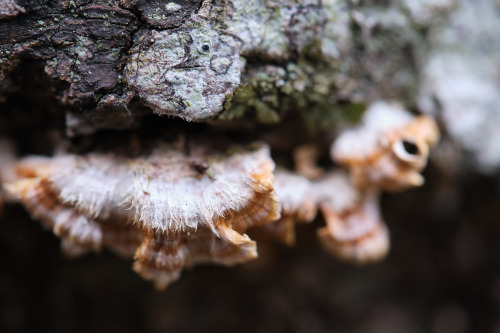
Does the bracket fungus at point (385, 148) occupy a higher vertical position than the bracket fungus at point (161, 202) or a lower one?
higher

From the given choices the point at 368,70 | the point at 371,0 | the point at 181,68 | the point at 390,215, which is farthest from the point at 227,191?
the point at 390,215

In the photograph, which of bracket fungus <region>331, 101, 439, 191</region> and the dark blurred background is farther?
the dark blurred background

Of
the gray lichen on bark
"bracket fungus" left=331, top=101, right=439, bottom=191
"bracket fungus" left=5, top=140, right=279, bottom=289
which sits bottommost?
"bracket fungus" left=5, top=140, right=279, bottom=289

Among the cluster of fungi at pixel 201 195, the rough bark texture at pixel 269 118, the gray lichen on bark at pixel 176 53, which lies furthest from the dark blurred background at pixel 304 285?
the gray lichen on bark at pixel 176 53

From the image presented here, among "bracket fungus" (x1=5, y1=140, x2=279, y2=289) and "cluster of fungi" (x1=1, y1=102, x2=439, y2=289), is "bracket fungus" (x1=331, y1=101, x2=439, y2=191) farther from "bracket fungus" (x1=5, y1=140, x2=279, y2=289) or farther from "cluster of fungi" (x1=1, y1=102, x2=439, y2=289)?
"bracket fungus" (x1=5, y1=140, x2=279, y2=289)

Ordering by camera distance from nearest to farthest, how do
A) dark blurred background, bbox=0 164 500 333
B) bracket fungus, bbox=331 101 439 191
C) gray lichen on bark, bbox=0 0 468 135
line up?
gray lichen on bark, bbox=0 0 468 135, bracket fungus, bbox=331 101 439 191, dark blurred background, bbox=0 164 500 333

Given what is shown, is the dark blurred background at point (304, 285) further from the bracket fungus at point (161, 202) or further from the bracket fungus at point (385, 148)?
the bracket fungus at point (161, 202)

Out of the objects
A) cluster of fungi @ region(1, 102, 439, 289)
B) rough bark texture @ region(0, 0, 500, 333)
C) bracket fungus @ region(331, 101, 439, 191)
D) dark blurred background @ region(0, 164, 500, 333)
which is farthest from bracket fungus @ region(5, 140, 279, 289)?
dark blurred background @ region(0, 164, 500, 333)

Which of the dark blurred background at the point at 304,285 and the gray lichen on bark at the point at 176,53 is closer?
the gray lichen on bark at the point at 176,53
